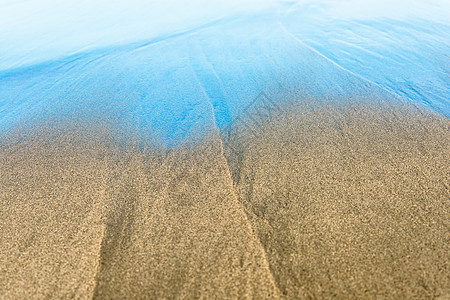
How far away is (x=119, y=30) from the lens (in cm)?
682

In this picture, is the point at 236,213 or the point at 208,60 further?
the point at 208,60

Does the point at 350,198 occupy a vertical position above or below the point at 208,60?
below

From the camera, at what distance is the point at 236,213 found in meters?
2.18

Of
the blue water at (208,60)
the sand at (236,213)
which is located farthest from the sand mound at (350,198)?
the blue water at (208,60)

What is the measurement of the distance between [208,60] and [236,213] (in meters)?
3.73

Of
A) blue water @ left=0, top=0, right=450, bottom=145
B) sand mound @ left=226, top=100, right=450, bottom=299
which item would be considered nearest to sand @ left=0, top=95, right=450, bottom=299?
sand mound @ left=226, top=100, right=450, bottom=299

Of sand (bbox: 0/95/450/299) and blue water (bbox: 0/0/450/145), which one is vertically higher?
blue water (bbox: 0/0/450/145)

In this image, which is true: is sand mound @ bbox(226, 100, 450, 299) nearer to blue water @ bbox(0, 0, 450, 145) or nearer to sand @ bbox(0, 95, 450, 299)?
sand @ bbox(0, 95, 450, 299)

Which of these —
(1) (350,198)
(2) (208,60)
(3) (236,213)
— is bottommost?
(1) (350,198)

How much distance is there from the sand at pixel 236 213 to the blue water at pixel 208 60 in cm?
66

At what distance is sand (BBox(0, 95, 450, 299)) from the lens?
1760mm

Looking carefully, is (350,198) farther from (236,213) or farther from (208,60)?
(208,60)

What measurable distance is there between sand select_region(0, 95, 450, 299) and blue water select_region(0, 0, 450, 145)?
656mm

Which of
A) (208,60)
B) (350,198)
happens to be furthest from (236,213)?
(208,60)
